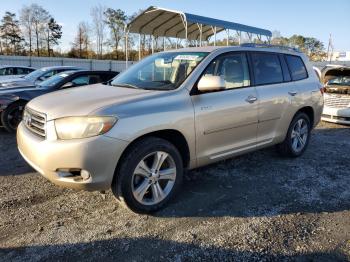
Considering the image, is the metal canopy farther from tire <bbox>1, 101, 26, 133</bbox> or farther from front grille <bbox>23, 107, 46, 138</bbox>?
front grille <bbox>23, 107, 46, 138</bbox>

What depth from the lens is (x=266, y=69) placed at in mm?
5074

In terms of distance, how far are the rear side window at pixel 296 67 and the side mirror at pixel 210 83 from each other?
2.13m

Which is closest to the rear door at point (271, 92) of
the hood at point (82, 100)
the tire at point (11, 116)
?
the hood at point (82, 100)

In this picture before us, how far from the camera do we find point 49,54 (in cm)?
5319

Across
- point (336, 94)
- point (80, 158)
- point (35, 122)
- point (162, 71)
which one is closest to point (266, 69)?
point (162, 71)

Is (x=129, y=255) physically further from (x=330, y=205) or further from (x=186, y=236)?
(x=330, y=205)

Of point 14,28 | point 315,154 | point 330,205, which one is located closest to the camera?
point 330,205

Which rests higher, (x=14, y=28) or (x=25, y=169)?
(x=14, y=28)

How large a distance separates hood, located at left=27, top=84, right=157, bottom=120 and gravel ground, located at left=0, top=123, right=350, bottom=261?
113 cm

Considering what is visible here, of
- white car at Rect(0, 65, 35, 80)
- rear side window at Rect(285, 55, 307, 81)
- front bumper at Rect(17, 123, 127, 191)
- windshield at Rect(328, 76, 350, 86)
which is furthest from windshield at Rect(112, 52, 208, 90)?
white car at Rect(0, 65, 35, 80)

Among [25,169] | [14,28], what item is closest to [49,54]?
[14,28]

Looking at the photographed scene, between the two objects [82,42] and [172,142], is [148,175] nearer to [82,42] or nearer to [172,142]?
[172,142]

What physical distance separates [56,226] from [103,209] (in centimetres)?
55

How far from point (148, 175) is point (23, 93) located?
198 inches
